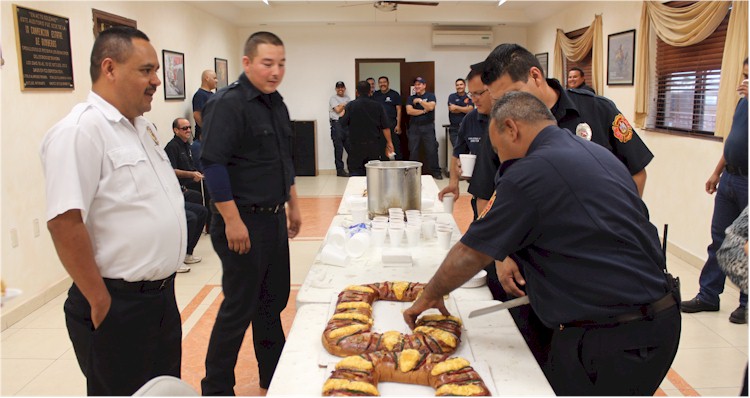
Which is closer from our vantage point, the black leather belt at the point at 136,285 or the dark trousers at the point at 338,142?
the black leather belt at the point at 136,285

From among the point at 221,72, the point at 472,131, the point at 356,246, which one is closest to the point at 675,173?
the point at 472,131

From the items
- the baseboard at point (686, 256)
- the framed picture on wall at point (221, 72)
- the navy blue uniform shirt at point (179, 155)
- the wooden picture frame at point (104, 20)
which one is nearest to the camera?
the baseboard at point (686, 256)

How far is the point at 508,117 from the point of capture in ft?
5.36

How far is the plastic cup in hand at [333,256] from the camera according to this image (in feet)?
7.72

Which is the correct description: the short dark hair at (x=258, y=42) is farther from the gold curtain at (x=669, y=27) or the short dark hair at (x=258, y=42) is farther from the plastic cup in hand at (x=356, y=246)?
the gold curtain at (x=669, y=27)

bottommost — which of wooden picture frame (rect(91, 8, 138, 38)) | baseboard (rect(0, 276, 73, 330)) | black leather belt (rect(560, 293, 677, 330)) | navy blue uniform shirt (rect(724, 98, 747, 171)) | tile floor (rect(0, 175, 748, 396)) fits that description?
tile floor (rect(0, 175, 748, 396))

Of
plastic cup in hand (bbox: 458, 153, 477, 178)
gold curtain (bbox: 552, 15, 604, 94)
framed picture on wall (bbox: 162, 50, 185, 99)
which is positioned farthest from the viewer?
gold curtain (bbox: 552, 15, 604, 94)

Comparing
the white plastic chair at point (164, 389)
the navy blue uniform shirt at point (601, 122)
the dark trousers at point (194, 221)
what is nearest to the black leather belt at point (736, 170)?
the navy blue uniform shirt at point (601, 122)

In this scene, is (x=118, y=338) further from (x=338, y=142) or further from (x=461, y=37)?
(x=461, y=37)

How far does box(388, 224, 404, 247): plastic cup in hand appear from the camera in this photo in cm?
262

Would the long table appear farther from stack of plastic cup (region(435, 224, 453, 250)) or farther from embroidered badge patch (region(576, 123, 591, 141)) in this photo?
embroidered badge patch (region(576, 123, 591, 141))

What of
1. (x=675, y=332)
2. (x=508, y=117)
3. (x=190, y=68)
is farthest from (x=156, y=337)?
(x=190, y=68)

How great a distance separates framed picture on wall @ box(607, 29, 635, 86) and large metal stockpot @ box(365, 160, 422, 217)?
148 inches

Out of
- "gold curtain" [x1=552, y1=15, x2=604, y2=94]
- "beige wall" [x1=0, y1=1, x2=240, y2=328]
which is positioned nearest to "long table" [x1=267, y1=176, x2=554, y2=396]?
"beige wall" [x1=0, y1=1, x2=240, y2=328]
